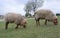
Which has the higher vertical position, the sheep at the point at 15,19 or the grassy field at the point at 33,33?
the sheep at the point at 15,19

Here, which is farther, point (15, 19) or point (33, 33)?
point (15, 19)

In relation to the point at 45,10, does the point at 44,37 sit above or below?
below

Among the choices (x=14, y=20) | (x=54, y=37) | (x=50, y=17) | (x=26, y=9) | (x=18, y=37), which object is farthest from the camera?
(x=26, y=9)

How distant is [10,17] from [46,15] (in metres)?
4.47

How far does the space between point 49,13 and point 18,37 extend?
30.4 feet

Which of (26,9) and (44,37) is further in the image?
(26,9)

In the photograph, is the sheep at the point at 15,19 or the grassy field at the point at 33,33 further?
the sheep at the point at 15,19

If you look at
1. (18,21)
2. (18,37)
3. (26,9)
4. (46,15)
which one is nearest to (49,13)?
(46,15)

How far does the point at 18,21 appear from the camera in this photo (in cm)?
1992

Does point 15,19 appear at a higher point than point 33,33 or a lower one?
higher

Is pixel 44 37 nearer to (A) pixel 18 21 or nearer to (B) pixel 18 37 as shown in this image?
(B) pixel 18 37

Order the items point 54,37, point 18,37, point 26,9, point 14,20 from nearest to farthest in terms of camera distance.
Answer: point 54,37, point 18,37, point 14,20, point 26,9

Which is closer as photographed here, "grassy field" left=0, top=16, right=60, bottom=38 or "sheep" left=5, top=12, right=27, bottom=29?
"grassy field" left=0, top=16, right=60, bottom=38

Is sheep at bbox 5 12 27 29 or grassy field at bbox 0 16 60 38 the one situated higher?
sheep at bbox 5 12 27 29
